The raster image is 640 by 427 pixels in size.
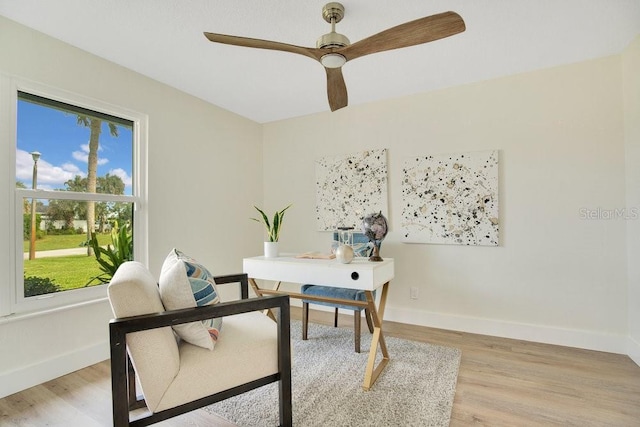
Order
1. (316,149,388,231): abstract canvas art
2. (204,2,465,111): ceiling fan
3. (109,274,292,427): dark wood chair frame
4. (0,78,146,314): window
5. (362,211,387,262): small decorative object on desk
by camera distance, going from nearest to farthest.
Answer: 1. (109,274,292,427): dark wood chair frame
2. (204,2,465,111): ceiling fan
3. (0,78,146,314): window
4. (362,211,387,262): small decorative object on desk
5. (316,149,388,231): abstract canvas art

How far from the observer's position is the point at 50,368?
2.07 meters

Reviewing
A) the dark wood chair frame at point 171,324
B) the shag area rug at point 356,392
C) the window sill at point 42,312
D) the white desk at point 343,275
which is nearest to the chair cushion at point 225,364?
the dark wood chair frame at point 171,324

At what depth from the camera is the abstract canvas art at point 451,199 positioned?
9.11 feet

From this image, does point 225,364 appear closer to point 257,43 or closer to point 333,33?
point 257,43

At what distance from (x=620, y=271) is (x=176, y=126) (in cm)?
383

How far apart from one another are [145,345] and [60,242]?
155cm

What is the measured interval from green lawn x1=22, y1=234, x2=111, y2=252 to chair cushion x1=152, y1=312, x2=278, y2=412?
4.73ft

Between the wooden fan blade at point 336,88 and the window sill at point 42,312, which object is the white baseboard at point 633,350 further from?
the window sill at point 42,312

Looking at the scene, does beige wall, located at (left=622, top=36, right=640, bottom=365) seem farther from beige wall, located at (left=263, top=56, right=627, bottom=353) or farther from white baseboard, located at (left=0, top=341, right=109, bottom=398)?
white baseboard, located at (left=0, top=341, right=109, bottom=398)

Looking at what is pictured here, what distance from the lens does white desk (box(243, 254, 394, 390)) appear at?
1.94 meters

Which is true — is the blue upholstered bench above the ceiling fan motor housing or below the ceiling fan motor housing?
below

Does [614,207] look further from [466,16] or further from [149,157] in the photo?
[149,157]

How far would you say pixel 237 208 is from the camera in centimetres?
365

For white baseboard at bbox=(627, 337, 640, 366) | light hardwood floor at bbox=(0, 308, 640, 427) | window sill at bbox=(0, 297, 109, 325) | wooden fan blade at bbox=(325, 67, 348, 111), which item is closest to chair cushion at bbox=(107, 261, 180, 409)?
light hardwood floor at bbox=(0, 308, 640, 427)
